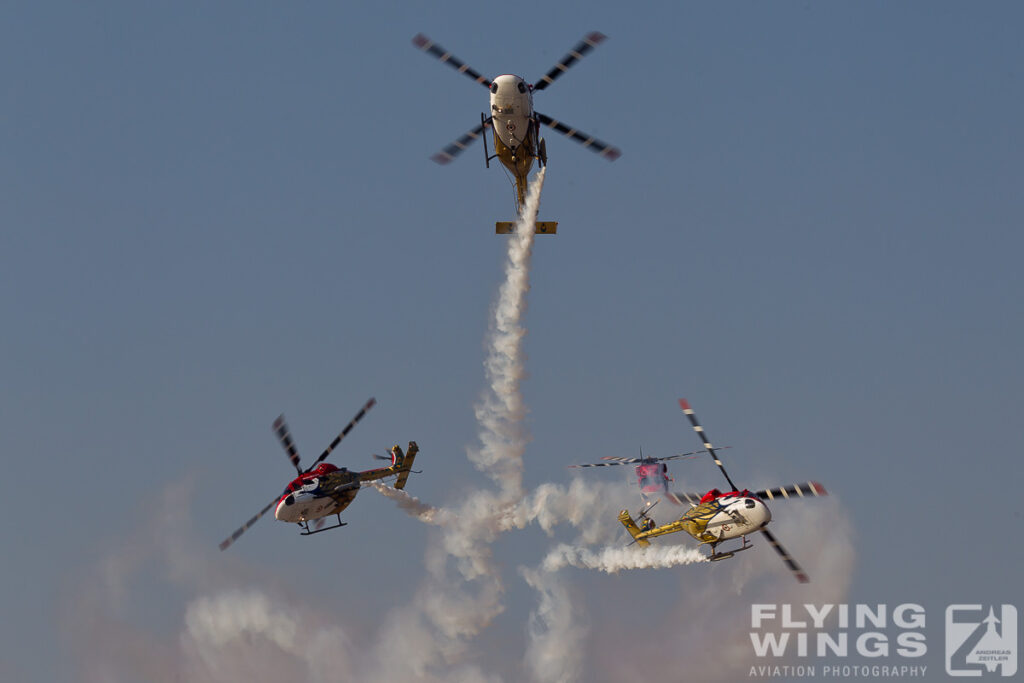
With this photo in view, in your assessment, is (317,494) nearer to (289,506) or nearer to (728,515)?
(289,506)

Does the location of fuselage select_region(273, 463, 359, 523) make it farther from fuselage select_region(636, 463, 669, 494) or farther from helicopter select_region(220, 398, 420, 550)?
fuselage select_region(636, 463, 669, 494)

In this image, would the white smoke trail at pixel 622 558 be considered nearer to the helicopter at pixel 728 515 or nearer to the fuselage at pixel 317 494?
the helicopter at pixel 728 515

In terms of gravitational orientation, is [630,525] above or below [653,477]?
below

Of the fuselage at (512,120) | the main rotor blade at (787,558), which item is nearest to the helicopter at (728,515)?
the main rotor blade at (787,558)

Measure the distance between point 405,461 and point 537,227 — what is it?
12623mm

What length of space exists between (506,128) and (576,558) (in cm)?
2433

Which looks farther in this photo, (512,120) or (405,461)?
(405,461)

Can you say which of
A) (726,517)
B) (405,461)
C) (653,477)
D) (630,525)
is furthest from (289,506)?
(653,477)

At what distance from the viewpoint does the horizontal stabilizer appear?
80062 mm

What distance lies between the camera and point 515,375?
84562 mm

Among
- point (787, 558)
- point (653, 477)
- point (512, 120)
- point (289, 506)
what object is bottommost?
point (787, 558)

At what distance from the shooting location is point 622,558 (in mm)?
83312

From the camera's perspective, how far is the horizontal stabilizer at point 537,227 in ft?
263

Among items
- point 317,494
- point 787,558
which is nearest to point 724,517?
point 787,558
